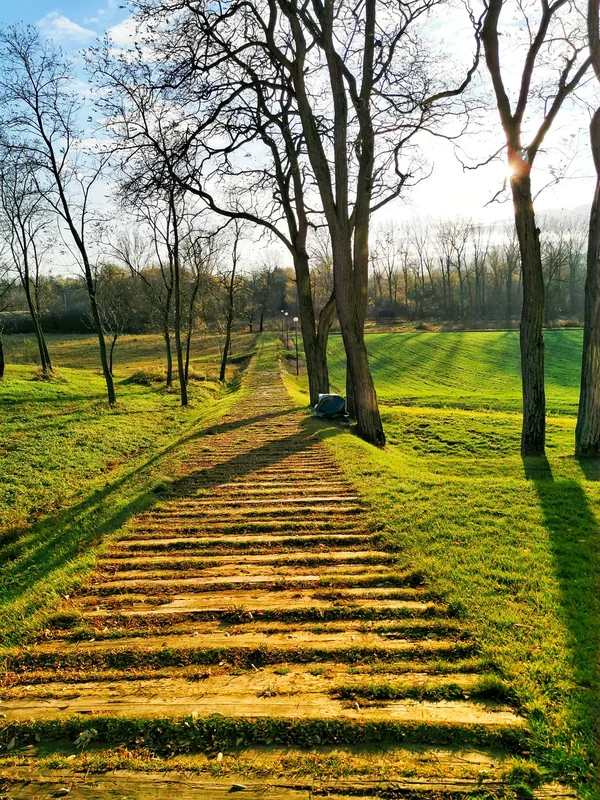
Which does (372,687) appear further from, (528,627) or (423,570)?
(423,570)

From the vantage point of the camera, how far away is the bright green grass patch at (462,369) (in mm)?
21859

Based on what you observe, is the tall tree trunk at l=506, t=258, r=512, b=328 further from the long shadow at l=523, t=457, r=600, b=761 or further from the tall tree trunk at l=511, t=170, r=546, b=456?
the long shadow at l=523, t=457, r=600, b=761

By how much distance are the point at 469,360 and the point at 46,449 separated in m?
32.1

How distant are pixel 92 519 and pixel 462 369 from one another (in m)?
31.5

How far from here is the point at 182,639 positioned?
3430 millimetres

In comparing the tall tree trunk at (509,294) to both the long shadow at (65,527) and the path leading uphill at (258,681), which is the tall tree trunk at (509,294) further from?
the path leading uphill at (258,681)

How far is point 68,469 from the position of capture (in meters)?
10.0

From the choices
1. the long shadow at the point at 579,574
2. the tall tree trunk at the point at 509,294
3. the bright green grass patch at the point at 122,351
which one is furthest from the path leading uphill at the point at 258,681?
the tall tree trunk at the point at 509,294

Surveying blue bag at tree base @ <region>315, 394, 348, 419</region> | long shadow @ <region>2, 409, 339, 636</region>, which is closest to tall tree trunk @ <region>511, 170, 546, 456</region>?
blue bag at tree base @ <region>315, 394, 348, 419</region>

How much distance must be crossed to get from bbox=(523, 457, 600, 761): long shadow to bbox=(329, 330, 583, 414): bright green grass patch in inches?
557

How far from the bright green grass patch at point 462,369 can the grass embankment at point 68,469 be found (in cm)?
1115

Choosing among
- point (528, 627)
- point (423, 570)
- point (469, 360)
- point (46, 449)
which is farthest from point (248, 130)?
point (469, 360)

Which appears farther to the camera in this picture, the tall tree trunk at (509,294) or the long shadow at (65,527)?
the tall tree trunk at (509,294)

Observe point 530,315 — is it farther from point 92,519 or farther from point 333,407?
point 92,519
